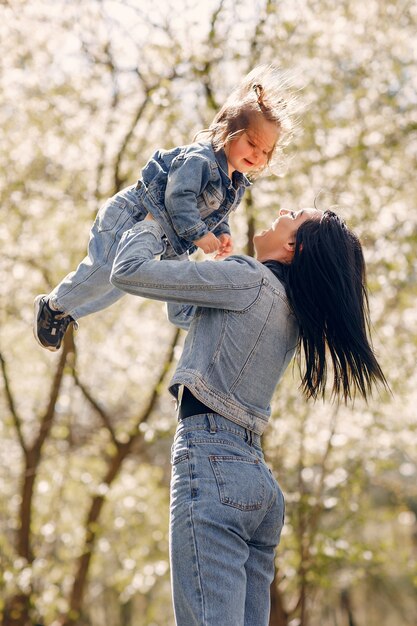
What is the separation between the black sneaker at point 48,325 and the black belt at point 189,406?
0.66m

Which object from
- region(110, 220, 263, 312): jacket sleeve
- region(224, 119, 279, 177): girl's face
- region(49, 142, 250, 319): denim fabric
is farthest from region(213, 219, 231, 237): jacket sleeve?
region(110, 220, 263, 312): jacket sleeve

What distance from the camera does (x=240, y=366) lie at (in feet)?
7.36

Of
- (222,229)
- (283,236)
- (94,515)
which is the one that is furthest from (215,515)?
(94,515)

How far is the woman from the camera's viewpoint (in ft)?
6.75

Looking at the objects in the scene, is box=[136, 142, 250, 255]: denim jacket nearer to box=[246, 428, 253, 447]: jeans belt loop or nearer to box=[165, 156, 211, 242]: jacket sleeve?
box=[165, 156, 211, 242]: jacket sleeve

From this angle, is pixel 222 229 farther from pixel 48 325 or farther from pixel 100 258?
pixel 48 325

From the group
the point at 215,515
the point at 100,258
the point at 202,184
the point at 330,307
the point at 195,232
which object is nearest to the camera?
the point at 215,515

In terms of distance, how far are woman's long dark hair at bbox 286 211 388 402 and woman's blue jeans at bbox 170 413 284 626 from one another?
307mm

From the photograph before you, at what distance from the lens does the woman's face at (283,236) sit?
244cm

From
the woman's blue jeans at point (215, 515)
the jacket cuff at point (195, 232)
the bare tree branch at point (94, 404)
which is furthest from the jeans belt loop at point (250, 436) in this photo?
the bare tree branch at point (94, 404)

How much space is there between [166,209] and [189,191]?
0.09 meters

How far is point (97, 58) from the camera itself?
21.7ft

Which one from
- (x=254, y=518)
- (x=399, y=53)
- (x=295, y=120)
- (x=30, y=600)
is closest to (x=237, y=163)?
(x=295, y=120)

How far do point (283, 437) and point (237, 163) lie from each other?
4.14 meters
